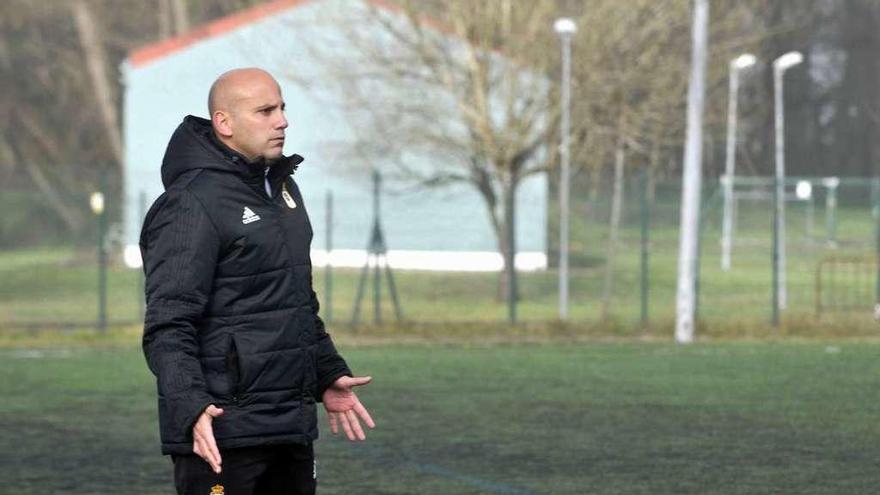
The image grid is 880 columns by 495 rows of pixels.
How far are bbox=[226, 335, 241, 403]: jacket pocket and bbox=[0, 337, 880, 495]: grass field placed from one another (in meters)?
4.81

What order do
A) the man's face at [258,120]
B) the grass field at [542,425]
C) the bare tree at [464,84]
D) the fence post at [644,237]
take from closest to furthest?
the man's face at [258,120] → the grass field at [542,425] → the fence post at [644,237] → the bare tree at [464,84]

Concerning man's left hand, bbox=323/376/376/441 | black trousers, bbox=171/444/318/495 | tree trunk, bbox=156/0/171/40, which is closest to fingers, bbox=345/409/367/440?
man's left hand, bbox=323/376/376/441

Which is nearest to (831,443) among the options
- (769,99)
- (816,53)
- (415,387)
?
(415,387)

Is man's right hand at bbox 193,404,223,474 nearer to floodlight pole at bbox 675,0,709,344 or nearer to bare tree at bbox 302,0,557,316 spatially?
floodlight pole at bbox 675,0,709,344

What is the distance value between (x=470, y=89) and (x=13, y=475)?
19.7 metres

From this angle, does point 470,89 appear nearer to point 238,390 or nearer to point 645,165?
point 645,165

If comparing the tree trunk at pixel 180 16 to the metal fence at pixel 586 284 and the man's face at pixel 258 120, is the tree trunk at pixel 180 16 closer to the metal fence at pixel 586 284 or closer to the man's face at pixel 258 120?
→ the metal fence at pixel 586 284

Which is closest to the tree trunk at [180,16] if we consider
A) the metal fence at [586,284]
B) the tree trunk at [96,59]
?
the tree trunk at [96,59]

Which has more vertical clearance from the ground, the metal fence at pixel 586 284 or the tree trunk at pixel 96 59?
the tree trunk at pixel 96 59

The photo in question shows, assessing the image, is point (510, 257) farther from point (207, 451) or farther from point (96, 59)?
point (96, 59)

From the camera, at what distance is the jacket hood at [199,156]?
503 cm

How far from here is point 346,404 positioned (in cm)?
550

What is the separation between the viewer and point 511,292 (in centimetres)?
2489

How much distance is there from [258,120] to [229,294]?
50 cm
